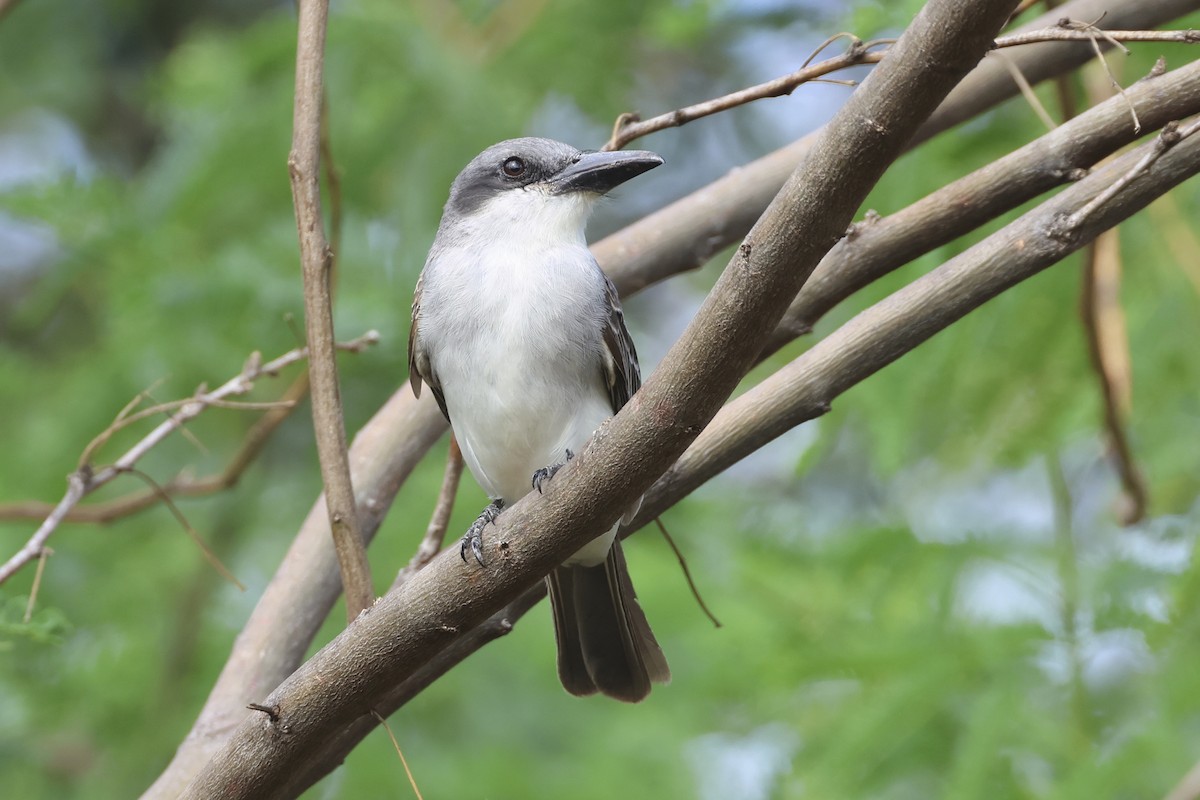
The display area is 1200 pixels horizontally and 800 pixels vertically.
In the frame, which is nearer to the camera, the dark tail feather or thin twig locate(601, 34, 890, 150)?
thin twig locate(601, 34, 890, 150)

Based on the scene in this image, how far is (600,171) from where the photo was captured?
3654 millimetres

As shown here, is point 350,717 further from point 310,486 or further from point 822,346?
point 310,486

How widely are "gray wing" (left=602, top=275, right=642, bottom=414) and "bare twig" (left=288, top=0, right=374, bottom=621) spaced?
931mm

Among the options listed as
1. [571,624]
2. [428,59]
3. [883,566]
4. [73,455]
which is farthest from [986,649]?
[73,455]

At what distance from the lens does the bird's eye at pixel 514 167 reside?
4.05 metres

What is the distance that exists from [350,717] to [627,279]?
172 cm

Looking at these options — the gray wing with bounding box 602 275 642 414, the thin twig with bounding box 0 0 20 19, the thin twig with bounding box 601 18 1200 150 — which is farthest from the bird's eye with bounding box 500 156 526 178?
the thin twig with bounding box 0 0 20 19

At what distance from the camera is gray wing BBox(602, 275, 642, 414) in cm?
356

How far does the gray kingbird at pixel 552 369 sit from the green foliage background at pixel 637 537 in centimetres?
53

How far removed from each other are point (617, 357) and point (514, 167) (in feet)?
2.72

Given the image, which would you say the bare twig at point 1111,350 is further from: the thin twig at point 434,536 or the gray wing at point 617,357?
the thin twig at point 434,536

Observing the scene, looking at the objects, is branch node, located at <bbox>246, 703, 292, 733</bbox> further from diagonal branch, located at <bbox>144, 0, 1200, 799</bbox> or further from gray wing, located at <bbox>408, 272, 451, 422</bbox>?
gray wing, located at <bbox>408, 272, 451, 422</bbox>

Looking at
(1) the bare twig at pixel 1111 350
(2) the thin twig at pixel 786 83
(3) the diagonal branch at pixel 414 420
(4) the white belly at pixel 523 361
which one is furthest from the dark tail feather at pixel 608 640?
(1) the bare twig at pixel 1111 350

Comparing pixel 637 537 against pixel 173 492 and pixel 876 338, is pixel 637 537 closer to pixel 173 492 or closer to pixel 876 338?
pixel 173 492
